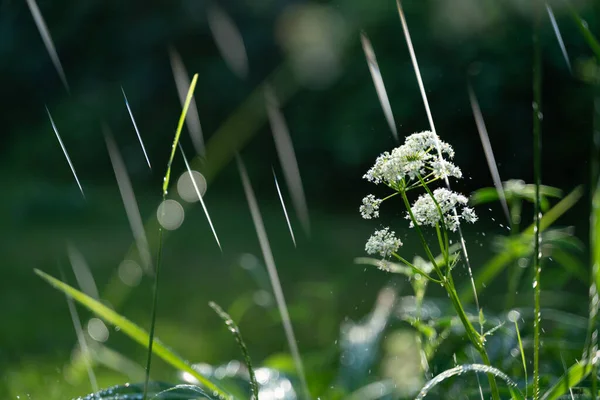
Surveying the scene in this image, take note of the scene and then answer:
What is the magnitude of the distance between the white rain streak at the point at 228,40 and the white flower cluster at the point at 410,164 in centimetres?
633

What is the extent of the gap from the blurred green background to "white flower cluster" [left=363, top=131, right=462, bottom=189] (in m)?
0.18

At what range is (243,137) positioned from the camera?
5.78 meters

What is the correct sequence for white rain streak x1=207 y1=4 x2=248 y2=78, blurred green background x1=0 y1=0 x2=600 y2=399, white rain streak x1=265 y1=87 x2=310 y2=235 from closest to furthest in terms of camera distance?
1. blurred green background x1=0 y1=0 x2=600 y2=399
2. white rain streak x1=265 y1=87 x2=310 y2=235
3. white rain streak x1=207 y1=4 x2=248 y2=78

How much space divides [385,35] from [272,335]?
2.48m

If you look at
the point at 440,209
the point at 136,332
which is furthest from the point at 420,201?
the point at 136,332

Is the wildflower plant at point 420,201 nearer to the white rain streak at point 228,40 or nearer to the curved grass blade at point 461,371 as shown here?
the curved grass blade at point 461,371

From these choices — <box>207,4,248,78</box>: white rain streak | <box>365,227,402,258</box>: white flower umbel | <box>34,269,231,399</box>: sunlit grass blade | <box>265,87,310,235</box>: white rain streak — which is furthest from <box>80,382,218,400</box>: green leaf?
<box>207,4,248,78</box>: white rain streak

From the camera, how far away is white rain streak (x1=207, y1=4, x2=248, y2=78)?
7.02 meters

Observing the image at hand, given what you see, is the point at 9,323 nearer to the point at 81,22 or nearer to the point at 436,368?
the point at 436,368

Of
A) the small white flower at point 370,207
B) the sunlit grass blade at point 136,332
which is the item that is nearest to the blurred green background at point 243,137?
the small white flower at point 370,207

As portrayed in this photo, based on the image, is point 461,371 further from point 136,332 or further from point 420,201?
point 136,332

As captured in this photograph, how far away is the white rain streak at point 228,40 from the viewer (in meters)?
7.02

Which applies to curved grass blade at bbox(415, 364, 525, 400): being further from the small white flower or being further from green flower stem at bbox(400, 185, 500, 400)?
the small white flower

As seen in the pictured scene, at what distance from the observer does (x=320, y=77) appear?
5.66m
